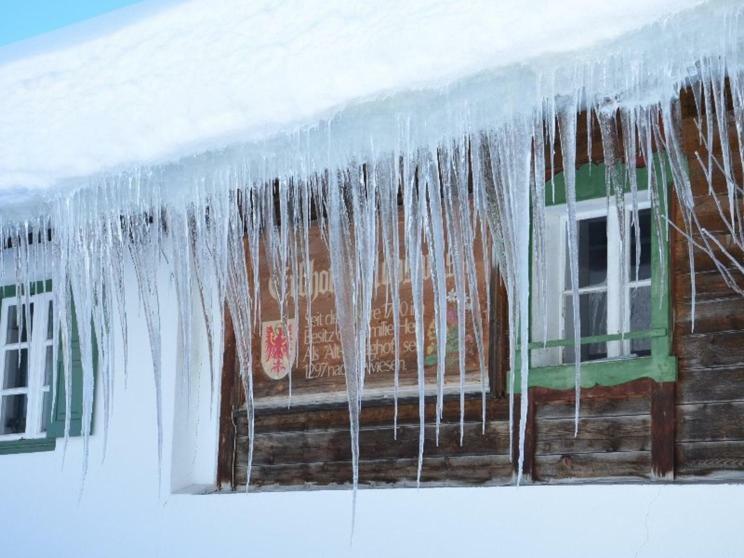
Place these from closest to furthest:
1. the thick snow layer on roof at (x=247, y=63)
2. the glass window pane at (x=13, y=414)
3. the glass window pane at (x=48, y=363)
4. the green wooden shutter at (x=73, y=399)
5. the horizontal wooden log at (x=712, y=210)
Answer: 1. the thick snow layer on roof at (x=247, y=63)
2. the horizontal wooden log at (x=712, y=210)
3. the green wooden shutter at (x=73, y=399)
4. the glass window pane at (x=48, y=363)
5. the glass window pane at (x=13, y=414)

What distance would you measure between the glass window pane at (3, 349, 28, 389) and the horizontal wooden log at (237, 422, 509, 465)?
6.87 ft

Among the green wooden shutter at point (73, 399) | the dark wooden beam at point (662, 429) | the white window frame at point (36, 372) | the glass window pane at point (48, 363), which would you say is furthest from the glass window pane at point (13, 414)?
the dark wooden beam at point (662, 429)

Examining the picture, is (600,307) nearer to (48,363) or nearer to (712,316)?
(712,316)

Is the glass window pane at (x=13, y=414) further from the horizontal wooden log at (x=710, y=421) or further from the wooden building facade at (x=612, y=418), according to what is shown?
the horizontal wooden log at (x=710, y=421)

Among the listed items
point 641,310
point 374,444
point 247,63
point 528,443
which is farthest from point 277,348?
point 247,63

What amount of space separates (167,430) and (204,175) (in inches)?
111

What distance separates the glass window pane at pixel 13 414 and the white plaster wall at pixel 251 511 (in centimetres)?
29

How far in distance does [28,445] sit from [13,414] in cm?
52

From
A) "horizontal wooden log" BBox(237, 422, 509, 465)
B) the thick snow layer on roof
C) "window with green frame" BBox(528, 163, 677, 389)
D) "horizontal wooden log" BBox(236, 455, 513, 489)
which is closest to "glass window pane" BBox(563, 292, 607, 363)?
"window with green frame" BBox(528, 163, 677, 389)

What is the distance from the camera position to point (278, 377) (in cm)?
816

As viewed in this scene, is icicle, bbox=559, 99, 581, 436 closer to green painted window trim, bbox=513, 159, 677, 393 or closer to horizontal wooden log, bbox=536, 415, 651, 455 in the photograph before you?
green painted window trim, bbox=513, 159, 677, 393

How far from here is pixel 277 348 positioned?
820cm

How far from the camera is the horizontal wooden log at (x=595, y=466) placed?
6.62m

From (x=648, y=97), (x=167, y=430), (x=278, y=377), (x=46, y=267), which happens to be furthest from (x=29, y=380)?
(x=648, y=97)
